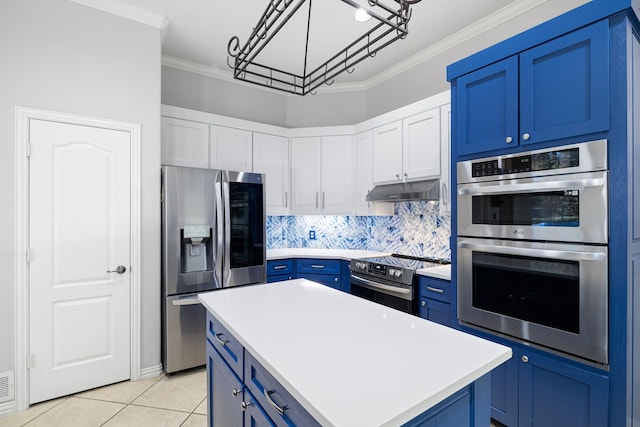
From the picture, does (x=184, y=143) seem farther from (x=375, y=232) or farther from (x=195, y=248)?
(x=375, y=232)

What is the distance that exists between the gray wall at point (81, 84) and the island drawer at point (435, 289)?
231 centimetres

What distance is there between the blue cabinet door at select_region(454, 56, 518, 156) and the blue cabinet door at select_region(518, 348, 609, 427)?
4.25 ft

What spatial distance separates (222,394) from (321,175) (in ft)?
9.26

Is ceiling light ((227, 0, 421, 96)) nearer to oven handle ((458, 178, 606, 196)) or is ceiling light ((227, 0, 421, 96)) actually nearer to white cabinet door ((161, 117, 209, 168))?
oven handle ((458, 178, 606, 196))

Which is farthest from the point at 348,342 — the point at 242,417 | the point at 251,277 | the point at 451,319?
the point at 251,277

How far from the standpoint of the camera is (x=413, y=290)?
8.86 feet

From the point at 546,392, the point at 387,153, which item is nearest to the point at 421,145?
the point at 387,153

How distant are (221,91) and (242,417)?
3655 millimetres

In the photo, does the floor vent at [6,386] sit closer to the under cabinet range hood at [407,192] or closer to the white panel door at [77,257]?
the white panel door at [77,257]

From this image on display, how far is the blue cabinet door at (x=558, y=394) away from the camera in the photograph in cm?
160

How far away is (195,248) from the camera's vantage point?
292 cm

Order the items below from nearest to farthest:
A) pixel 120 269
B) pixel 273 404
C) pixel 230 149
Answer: pixel 273 404 < pixel 120 269 < pixel 230 149

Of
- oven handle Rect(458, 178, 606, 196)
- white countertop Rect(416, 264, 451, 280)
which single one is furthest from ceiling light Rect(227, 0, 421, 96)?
white countertop Rect(416, 264, 451, 280)

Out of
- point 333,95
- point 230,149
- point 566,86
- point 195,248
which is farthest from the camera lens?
point 333,95
